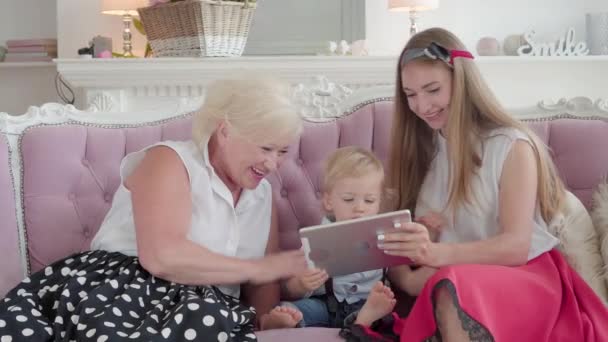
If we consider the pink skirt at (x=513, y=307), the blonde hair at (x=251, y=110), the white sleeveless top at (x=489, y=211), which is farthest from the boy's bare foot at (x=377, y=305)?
the blonde hair at (x=251, y=110)

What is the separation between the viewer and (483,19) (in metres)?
4.35

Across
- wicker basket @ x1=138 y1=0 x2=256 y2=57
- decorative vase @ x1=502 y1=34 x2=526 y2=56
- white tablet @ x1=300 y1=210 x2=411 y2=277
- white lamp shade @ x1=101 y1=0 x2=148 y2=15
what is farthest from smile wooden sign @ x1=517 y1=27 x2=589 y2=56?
white tablet @ x1=300 y1=210 x2=411 y2=277

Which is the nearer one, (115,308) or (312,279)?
(115,308)

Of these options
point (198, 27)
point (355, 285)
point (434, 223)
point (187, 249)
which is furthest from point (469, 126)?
point (198, 27)

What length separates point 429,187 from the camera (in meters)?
2.26

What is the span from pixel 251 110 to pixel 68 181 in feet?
2.13

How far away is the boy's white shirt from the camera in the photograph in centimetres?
218

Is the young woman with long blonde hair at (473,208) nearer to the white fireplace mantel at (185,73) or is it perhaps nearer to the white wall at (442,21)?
the white fireplace mantel at (185,73)

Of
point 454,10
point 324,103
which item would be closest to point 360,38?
point 454,10

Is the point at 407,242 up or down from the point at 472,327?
up

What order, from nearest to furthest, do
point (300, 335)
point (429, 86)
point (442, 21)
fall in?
point (300, 335)
point (429, 86)
point (442, 21)

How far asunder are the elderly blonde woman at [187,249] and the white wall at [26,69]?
2534 mm

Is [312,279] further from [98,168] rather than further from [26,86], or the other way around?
[26,86]

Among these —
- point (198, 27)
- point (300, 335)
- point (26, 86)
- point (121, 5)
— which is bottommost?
point (300, 335)
